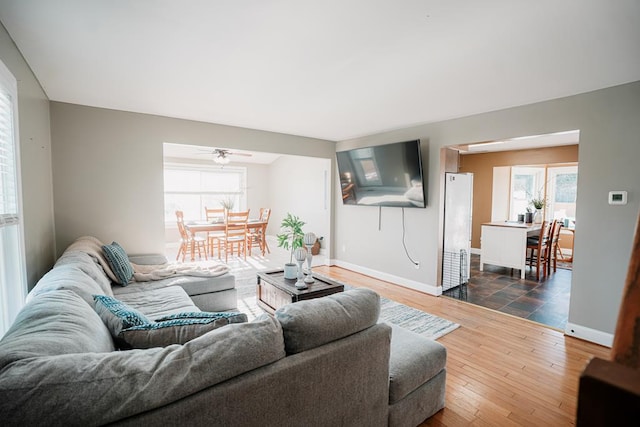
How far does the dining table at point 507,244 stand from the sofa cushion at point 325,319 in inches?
179

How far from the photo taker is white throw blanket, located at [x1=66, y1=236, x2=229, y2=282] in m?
Answer: 2.79

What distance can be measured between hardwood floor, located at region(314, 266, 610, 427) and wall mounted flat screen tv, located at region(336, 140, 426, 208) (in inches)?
62.6

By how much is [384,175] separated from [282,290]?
2.45 metres

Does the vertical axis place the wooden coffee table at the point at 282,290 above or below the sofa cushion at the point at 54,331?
below

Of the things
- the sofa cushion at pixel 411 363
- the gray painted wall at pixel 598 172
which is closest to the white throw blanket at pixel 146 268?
the sofa cushion at pixel 411 363

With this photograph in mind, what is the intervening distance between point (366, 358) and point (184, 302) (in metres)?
1.77

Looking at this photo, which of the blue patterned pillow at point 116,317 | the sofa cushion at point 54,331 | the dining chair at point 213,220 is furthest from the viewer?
the dining chair at point 213,220

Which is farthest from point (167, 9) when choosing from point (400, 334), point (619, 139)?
point (619, 139)

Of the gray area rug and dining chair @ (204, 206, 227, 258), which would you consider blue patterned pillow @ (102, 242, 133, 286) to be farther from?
dining chair @ (204, 206, 227, 258)

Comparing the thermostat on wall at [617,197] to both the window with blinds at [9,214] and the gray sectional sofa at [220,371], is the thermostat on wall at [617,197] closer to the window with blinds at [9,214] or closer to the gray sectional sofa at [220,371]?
the gray sectional sofa at [220,371]

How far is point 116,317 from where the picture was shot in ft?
4.65

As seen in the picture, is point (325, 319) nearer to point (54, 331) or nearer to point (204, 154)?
point (54, 331)

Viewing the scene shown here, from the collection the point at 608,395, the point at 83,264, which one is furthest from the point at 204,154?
the point at 608,395

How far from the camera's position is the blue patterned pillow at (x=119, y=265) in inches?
113
